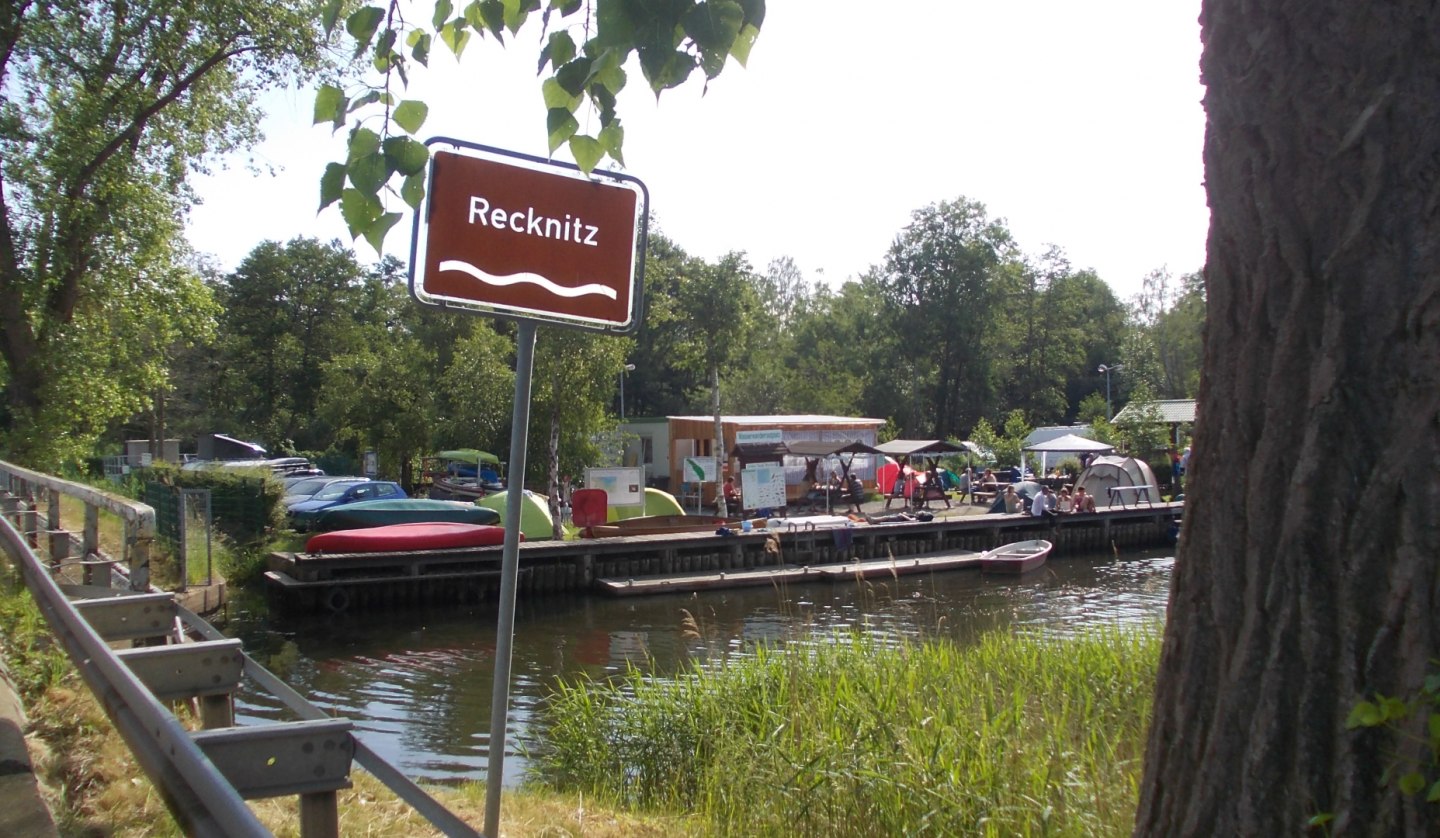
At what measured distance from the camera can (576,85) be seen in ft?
9.14

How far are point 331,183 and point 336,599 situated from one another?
20.5 m

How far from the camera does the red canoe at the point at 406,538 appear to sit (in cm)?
2328

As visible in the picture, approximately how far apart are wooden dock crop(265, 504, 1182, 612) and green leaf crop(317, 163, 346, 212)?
1633 centimetres

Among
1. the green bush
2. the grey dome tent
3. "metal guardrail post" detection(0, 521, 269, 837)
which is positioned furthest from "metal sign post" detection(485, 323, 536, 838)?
the grey dome tent

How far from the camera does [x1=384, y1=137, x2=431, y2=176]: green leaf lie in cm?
286

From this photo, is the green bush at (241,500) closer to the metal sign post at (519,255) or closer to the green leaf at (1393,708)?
the metal sign post at (519,255)

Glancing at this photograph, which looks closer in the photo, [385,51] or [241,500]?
[385,51]

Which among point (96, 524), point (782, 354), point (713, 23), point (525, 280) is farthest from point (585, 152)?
point (782, 354)

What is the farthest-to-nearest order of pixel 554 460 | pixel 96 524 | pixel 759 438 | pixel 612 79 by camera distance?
pixel 759 438 → pixel 554 460 → pixel 96 524 → pixel 612 79

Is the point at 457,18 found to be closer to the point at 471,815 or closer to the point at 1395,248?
the point at 1395,248

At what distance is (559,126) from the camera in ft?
9.84

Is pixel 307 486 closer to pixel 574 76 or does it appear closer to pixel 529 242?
pixel 529 242

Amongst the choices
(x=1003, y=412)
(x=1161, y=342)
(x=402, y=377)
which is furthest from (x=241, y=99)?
(x=1161, y=342)

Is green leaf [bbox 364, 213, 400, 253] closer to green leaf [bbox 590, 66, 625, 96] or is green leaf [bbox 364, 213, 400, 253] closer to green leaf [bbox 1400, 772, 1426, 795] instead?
green leaf [bbox 590, 66, 625, 96]
